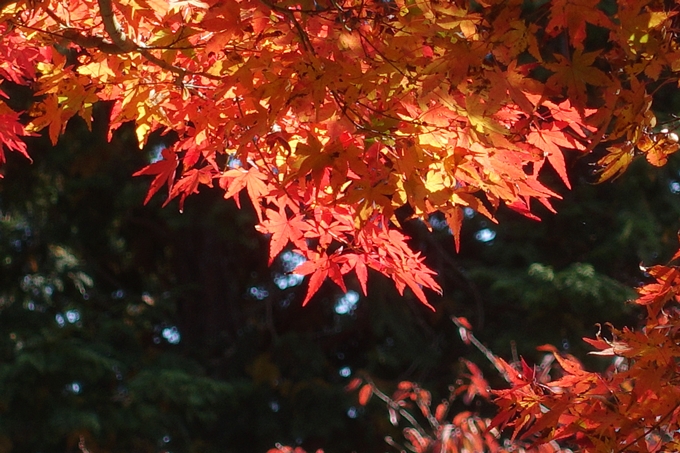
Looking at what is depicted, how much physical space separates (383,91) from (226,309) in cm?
483

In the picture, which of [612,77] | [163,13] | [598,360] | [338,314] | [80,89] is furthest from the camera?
[338,314]

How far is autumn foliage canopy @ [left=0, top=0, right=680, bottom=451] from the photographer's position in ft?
3.45

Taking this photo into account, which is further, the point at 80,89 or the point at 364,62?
the point at 80,89

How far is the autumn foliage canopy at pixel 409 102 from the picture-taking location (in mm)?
1052

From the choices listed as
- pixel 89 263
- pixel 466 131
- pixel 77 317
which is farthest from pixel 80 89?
pixel 89 263

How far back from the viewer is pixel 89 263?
5785 millimetres

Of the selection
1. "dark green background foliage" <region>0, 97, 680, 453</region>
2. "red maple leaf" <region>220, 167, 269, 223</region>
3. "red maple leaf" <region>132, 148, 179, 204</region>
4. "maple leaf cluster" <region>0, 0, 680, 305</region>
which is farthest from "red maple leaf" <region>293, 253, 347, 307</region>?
"dark green background foliage" <region>0, 97, 680, 453</region>

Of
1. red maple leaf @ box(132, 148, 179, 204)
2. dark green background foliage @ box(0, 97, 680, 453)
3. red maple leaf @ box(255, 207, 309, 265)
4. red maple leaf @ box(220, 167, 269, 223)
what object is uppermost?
red maple leaf @ box(132, 148, 179, 204)

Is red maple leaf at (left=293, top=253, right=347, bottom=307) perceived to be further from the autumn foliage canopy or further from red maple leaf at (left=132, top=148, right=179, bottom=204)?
red maple leaf at (left=132, top=148, right=179, bottom=204)

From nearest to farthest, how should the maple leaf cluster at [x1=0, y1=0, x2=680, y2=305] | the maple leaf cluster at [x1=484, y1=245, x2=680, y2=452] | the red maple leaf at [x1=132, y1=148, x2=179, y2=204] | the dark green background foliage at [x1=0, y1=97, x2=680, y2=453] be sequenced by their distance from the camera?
1. the maple leaf cluster at [x1=0, y1=0, x2=680, y2=305]
2. the maple leaf cluster at [x1=484, y1=245, x2=680, y2=452]
3. the red maple leaf at [x1=132, y1=148, x2=179, y2=204]
4. the dark green background foliage at [x1=0, y1=97, x2=680, y2=453]

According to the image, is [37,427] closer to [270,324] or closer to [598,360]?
[270,324]

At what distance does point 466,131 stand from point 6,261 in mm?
4948

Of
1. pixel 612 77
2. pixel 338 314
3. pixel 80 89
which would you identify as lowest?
pixel 338 314

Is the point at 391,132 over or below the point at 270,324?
over
